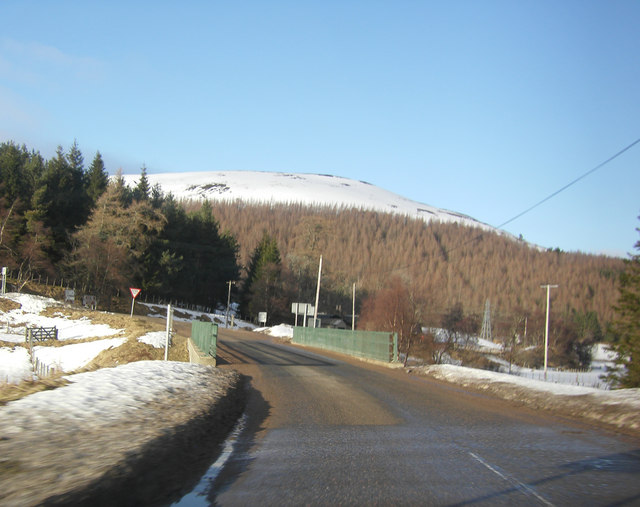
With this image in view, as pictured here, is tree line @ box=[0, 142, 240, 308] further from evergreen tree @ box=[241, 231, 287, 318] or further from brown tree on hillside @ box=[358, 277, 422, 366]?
brown tree on hillside @ box=[358, 277, 422, 366]

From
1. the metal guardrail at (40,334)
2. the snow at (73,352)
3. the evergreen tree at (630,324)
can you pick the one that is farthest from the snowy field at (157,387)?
the evergreen tree at (630,324)

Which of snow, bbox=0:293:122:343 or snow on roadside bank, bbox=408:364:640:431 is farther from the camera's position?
snow, bbox=0:293:122:343

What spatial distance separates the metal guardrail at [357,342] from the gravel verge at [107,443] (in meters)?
16.1

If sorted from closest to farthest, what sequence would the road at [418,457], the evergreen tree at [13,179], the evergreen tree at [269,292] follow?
the road at [418,457] → the evergreen tree at [13,179] → the evergreen tree at [269,292]

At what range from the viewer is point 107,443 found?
21.3 feet

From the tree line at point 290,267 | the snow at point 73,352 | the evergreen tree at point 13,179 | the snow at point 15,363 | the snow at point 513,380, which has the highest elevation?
the evergreen tree at point 13,179

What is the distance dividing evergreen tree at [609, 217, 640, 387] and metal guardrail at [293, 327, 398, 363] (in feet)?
59.1

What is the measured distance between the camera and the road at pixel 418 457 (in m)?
5.64

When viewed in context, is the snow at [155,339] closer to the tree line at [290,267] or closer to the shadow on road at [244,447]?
the shadow on road at [244,447]

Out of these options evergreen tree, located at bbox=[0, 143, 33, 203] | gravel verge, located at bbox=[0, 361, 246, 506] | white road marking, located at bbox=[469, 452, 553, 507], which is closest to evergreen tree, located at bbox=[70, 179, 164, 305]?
evergreen tree, located at bbox=[0, 143, 33, 203]

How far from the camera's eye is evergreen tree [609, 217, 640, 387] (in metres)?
34.9

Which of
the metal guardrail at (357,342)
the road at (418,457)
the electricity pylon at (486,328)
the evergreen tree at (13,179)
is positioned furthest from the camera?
the electricity pylon at (486,328)

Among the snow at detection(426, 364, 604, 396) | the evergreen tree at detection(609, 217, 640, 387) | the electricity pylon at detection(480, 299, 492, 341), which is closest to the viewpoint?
the snow at detection(426, 364, 604, 396)

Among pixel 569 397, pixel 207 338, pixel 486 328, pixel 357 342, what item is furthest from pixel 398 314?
pixel 569 397
